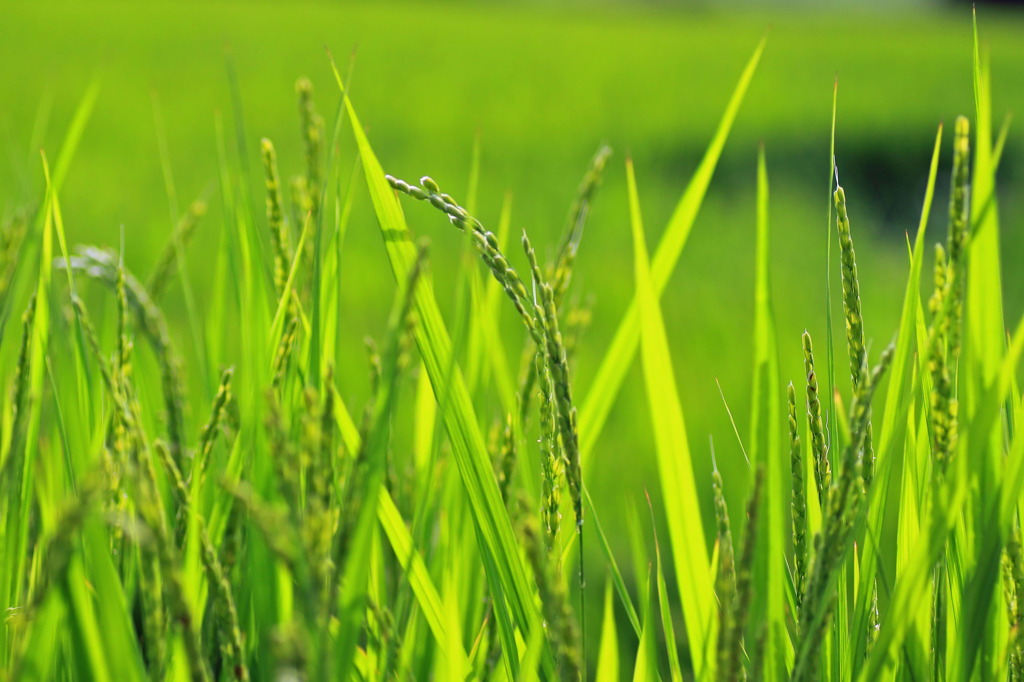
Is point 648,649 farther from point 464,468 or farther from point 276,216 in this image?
point 276,216

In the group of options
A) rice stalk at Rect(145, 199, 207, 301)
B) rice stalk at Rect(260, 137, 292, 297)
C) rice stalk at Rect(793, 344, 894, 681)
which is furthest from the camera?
rice stalk at Rect(145, 199, 207, 301)

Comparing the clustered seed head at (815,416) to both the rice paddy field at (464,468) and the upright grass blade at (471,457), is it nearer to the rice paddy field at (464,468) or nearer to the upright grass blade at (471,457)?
the rice paddy field at (464,468)

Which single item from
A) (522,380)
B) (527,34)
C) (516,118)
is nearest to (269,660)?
(522,380)

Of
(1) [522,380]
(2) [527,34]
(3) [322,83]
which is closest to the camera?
(1) [522,380]

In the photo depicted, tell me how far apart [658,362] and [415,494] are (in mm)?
277

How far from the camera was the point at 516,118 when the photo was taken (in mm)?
4770

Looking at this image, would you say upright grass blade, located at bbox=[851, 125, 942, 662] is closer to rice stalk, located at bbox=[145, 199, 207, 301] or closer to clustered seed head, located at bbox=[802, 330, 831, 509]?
clustered seed head, located at bbox=[802, 330, 831, 509]

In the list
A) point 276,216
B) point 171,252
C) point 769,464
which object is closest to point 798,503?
point 769,464

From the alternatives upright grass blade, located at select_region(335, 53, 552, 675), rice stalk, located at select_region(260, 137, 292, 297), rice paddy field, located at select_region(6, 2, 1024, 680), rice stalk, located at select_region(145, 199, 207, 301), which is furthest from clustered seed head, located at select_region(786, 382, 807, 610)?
rice stalk, located at select_region(145, 199, 207, 301)

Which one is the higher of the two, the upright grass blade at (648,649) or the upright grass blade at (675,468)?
the upright grass blade at (675,468)

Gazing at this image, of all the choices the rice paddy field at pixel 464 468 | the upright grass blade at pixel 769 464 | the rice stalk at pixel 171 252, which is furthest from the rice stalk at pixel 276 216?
the upright grass blade at pixel 769 464

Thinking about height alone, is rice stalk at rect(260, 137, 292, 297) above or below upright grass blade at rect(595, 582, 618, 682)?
above

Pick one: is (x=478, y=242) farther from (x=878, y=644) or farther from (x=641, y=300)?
(x=878, y=644)

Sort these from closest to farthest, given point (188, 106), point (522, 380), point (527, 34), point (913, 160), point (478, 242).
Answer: point (478, 242), point (522, 380), point (188, 106), point (913, 160), point (527, 34)
